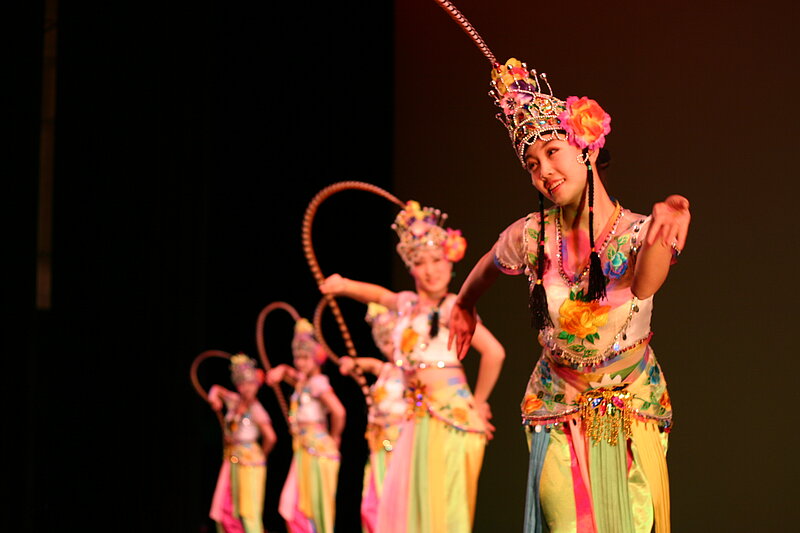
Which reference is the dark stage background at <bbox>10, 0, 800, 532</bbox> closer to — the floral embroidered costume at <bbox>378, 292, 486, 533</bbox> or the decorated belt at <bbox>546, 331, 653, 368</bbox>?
the floral embroidered costume at <bbox>378, 292, 486, 533</bbox>

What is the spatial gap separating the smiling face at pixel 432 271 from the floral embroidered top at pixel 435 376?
9cm

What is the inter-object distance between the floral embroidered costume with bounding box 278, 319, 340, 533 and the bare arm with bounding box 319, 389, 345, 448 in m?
0.02

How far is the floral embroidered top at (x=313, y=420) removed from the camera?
6371 millimetres

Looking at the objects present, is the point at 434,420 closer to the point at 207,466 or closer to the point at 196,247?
the point at 196,247

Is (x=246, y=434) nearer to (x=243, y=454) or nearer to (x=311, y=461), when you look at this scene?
(x=243, y=454)

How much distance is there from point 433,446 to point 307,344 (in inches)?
86.7

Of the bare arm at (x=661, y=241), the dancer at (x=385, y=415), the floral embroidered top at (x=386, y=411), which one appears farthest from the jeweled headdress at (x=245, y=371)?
the bare arm at (x=661, y=241)

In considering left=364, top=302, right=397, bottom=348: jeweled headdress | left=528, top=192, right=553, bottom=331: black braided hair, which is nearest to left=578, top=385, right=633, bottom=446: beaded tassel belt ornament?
left=528, top=192, right=553, bottom=331: black braided hair

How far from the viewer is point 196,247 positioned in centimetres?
703

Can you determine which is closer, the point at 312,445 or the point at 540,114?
the point at 540,114

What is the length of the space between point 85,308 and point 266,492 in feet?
5.98

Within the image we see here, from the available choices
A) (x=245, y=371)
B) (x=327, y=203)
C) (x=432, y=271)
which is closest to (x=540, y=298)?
(x=432, y=271)

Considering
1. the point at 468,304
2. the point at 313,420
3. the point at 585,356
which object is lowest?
the point at 313,420

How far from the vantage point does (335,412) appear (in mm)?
6359
